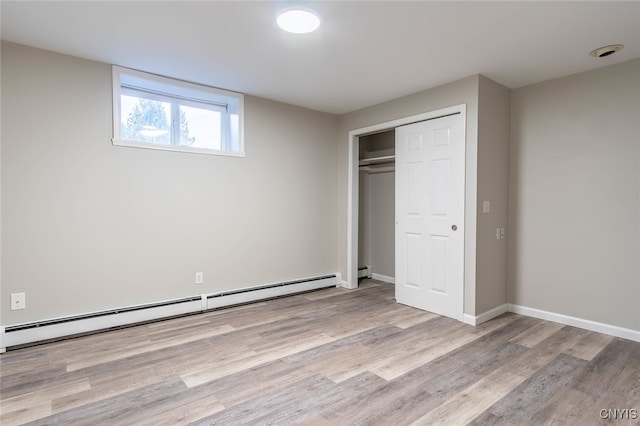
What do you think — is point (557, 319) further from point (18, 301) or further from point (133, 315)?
point (18, 301)

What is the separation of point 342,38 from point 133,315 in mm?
3118

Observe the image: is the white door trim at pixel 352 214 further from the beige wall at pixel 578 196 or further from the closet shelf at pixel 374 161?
the beige wall at pixel 578 196

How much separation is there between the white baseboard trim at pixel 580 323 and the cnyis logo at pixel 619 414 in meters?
1.35

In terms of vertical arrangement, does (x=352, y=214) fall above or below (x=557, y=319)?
above

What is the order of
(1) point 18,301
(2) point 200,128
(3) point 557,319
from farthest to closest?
1. (2) point 200,128
2. (3) point 557,319
3. (1) point 18,301

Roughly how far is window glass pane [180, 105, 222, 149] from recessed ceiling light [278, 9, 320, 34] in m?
1.81

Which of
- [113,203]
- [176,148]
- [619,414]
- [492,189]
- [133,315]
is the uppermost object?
[176,148]

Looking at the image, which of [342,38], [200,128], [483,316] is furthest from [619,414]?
[200,128]

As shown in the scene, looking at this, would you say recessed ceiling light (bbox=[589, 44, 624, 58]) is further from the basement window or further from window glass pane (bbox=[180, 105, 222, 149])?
window glass pane (bbox=[180, 105, 222, 149])

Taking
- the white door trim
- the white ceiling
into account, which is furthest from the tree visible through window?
the white door trim

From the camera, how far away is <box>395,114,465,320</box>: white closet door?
3.52 m

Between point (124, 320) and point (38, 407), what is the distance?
128 centimetres

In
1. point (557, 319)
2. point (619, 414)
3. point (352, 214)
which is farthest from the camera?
point (352, 214)

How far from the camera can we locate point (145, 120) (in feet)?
11.6
